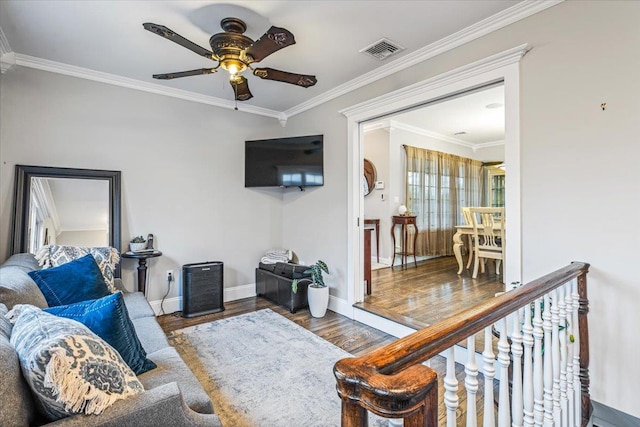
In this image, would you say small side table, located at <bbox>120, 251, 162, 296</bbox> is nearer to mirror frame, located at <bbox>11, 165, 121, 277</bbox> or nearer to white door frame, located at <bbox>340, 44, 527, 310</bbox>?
mirror frame, located at <bbox>11, 165, 121, 277</bbox>

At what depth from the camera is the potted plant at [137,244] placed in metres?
3.20

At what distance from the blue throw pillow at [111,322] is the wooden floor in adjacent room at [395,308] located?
67.3 inches

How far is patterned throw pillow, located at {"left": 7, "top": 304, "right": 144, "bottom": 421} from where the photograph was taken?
2.75 feet

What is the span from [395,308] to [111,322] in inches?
104

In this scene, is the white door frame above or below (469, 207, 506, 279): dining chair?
above

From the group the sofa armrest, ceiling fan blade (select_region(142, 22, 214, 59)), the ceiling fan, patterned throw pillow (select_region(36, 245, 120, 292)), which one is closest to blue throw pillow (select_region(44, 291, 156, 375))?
the sofa armrest

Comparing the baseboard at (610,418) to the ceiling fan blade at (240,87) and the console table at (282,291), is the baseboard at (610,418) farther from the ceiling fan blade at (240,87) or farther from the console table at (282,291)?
the ceiling fan blade at (240,87)

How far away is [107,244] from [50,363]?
2754mm

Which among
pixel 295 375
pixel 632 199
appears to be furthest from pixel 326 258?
pixel 632 199

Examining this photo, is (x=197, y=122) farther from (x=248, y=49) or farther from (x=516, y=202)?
(x=516, y=202)

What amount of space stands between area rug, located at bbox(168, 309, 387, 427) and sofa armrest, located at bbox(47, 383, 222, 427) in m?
0.91

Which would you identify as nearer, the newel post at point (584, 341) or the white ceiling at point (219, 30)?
the newel post at point (584, 341)

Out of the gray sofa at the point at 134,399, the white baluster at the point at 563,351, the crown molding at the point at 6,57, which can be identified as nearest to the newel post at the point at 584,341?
the white baluster at the point at 563,351

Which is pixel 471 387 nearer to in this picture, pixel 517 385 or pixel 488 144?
pixel 517 385
